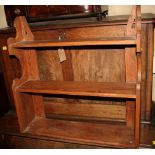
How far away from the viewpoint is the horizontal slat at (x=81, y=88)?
4.09 ft

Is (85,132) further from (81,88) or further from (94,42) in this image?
(94,42)

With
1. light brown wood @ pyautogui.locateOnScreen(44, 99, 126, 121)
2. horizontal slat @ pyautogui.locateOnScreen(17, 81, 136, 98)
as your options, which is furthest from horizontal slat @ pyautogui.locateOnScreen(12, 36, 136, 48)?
light brown wood @ pyautogui.locateOnScreen(44, 99, 126, 121)

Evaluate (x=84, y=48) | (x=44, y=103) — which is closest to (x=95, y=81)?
(x=84, y=48)

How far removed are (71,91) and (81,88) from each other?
0.27 feet

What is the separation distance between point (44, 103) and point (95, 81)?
20.1 inches

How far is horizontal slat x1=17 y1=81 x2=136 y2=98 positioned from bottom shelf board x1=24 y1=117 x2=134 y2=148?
34 centimetres

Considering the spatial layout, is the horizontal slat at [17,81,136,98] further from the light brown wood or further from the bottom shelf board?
the bottom shelf board

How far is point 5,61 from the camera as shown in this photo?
1.61 meters

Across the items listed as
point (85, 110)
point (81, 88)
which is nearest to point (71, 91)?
point (81, 88)

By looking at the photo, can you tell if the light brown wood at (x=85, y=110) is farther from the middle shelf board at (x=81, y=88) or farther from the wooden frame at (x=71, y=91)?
the middle shelf board at (x=81, y=88)

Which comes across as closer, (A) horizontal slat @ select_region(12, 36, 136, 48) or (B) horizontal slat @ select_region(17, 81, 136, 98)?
(A) horizontal slat @ select_region(12, 36, 136, 48)

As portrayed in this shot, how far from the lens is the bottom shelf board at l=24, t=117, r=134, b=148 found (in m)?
1.35

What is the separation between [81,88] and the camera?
1357 mm

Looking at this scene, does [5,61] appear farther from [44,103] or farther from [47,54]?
[44,103]
